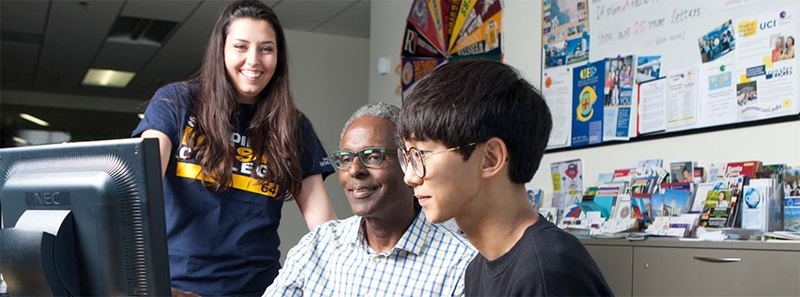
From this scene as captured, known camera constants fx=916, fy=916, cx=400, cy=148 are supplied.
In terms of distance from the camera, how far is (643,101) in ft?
11.7

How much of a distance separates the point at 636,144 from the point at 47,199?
2.72 meters

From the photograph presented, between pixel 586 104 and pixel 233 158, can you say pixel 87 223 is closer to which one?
pixel 233 158

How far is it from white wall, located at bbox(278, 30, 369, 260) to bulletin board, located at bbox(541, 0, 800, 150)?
3.37 metres

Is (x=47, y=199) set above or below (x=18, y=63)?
below

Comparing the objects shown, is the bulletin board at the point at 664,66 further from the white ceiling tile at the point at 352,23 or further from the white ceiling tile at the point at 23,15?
the white ceiling tile at the point at 23,15

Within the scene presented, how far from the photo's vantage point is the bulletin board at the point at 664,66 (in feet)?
9.85

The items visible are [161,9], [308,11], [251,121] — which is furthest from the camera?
[161,9]

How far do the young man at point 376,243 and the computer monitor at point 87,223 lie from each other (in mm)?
616

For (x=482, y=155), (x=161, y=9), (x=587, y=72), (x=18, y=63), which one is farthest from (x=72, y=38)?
(x=482, y=155)

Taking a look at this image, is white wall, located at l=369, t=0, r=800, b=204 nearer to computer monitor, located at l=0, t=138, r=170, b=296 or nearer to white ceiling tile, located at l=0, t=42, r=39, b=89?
computer monitor, located at l=0, t=138, r=170, b=296

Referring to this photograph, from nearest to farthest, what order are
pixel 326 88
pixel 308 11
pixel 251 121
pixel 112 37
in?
1. pixel 251 121
2. pixel 308 11
3. pixel 326 88
4. pixel 112 37

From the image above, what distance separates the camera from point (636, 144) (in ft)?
11.8

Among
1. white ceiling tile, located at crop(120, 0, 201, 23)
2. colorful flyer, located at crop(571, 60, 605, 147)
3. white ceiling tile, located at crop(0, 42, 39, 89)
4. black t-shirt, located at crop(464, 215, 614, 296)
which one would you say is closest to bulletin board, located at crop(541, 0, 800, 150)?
colorful flyer, located at crop(571, 60, 605, 147)

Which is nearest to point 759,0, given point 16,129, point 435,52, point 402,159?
point 402,159
